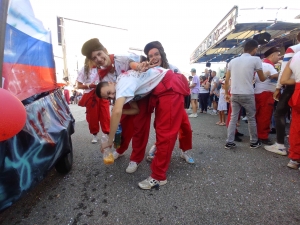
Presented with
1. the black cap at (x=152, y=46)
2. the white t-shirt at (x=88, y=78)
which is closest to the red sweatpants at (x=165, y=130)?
the black cap at (x=152, y=46)

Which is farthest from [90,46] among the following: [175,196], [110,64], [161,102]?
[175,196]

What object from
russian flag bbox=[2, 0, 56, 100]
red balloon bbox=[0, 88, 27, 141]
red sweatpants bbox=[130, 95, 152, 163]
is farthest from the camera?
red sweatpants bbox=[130, 95, 152, 163]

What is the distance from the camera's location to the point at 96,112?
2.95 meters

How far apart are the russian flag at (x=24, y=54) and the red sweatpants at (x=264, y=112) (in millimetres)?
2910

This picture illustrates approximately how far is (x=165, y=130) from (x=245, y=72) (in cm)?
167

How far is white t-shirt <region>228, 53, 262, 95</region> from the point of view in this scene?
2670 millimetres

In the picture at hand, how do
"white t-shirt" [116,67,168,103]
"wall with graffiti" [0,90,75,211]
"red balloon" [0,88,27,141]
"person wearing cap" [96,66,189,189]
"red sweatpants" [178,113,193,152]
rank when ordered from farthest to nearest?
"red sweatpants" [178,113,193,152]
"person wearing cap" [96,66,189,189]
"white t-shirt" [116,67,168,103]
"wall with graffiti" [0,90,75,211]
"red balloon" [0,88,27,141]

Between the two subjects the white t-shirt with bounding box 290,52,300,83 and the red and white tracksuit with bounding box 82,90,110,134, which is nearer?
the white t-shirt with bounding box 290,52,300,83

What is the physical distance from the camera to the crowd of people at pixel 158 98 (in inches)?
69.6

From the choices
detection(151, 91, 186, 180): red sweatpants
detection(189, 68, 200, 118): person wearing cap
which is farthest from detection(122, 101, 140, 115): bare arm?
detection(189, 68, 200, 118): person wearing cap

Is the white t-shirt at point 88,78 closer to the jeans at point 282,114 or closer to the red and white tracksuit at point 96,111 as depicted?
the red and white tracksuit at point 96,111

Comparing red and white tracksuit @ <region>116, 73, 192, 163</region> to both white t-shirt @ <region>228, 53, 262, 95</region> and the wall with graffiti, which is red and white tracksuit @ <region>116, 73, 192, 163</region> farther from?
white t-shirt @ <region>228, 53, 262, 95</region>

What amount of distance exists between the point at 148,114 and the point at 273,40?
6266 mm

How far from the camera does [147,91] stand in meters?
1.78
